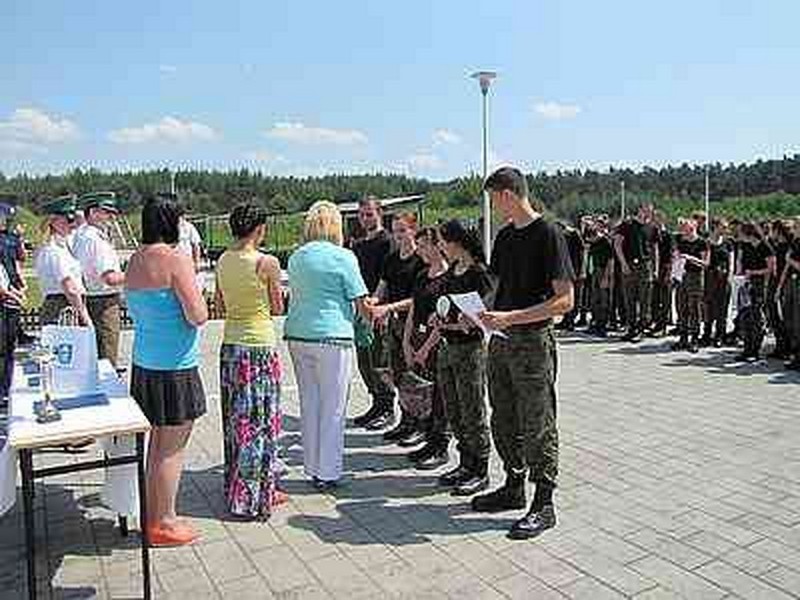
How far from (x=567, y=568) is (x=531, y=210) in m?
1.80

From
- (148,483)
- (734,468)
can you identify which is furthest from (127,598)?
(734,468)

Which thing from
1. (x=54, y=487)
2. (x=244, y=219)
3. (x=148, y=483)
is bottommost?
(x=54, y=487)

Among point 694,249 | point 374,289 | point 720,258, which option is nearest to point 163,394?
point 374,289

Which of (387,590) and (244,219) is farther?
(244,219)

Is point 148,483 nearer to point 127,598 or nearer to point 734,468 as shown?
point 127,598

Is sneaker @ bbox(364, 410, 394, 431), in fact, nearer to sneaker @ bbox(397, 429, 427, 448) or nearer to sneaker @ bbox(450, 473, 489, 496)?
sneaker @ bbox(397, 429, 427, 448)

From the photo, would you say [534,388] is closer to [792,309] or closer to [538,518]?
[538,518]

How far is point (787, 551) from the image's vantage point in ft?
12.9

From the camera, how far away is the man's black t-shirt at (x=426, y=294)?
515cm

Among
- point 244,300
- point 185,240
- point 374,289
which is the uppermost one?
point 185,240

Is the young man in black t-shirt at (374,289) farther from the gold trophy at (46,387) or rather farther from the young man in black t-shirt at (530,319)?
the gold trophy at (46,387)

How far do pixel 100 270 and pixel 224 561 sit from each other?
324 centimetres

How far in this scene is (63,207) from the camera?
6902 millimetres

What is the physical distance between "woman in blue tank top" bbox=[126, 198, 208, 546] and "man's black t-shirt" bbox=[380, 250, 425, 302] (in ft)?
7.18
